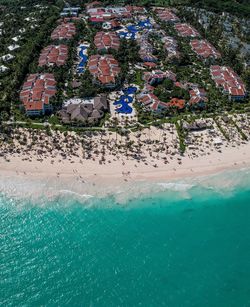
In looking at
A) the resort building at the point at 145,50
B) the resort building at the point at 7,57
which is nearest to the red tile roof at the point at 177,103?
the resort building at the point at 145,50

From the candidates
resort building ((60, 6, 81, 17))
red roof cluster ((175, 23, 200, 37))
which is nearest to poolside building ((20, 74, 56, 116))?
resort building ((60, 6, 81, 17))

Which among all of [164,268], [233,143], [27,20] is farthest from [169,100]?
[27,20]

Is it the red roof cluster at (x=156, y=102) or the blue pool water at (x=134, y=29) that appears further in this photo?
the blue pool water at (x=134, y=29)

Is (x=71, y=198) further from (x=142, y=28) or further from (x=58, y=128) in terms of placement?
(x=142, y=28)

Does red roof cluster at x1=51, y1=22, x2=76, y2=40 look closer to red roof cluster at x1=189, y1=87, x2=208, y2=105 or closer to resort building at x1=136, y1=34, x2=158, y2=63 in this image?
resort building at x1=136, y1=34, x2=158, y2=63

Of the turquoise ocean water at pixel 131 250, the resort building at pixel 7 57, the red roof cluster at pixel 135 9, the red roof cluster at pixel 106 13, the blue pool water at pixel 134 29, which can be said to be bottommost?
the turquoise ocean water at pixel 131 250

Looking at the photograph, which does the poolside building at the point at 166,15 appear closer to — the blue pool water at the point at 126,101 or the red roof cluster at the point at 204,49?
the red roof cluster at the point at 204,49

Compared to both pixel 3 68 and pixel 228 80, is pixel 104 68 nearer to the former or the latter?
pixel 3 68
